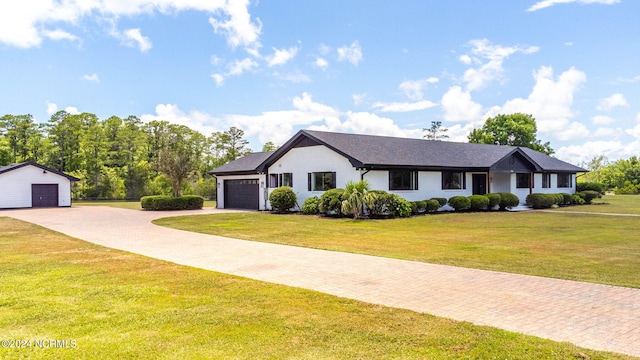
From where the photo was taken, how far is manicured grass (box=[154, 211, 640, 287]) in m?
9.04

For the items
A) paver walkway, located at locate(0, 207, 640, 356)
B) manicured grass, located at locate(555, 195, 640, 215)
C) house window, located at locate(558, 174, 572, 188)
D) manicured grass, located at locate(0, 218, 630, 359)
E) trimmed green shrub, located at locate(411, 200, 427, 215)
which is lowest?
manicured grass, located at locate(555, 195, 640, 215)

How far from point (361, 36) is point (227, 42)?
25.0ft

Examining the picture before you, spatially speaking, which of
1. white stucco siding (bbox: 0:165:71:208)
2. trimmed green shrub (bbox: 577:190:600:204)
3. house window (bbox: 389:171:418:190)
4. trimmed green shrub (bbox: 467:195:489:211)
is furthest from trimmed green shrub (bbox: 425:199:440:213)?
white stucco siding (bbox: 0:165:71:208)

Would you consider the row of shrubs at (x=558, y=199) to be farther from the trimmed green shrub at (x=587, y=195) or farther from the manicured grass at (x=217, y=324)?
the manicured grass at (x=217, y=324)

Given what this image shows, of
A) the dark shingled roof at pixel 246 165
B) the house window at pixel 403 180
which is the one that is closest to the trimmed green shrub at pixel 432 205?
the house window at pixel 403 180

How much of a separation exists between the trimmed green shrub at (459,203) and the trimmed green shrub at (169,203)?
17949 millimetres

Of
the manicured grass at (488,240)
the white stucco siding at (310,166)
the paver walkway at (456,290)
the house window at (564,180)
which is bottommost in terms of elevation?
the manicured grass at (488,240)

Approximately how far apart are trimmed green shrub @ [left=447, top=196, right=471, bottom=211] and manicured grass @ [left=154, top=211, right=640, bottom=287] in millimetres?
4068

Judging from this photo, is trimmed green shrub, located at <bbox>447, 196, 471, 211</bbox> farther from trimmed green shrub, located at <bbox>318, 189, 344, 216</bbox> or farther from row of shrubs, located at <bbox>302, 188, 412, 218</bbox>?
trimmed green shrub, located at <bbox>318, 189, 344, 216</bbox>

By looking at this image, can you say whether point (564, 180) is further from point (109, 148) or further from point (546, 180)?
point (109, 148)

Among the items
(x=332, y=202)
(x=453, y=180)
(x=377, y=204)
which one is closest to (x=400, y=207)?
(x=377, y=204)

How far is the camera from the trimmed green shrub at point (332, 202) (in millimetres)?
22250

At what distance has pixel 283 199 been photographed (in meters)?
25.5

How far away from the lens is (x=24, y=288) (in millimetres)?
7105
